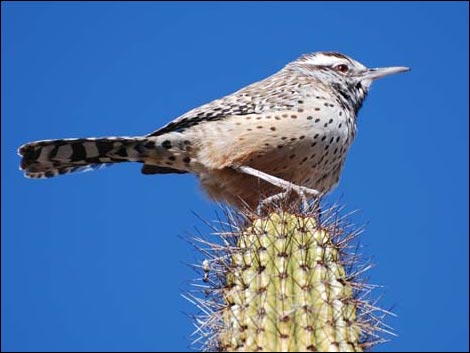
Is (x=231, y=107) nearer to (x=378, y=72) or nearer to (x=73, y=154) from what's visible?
(x=73, y=154)

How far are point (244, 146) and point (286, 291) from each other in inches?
62.8

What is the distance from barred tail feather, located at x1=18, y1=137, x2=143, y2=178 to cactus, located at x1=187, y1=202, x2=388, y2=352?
1.43m

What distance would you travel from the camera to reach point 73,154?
390cm

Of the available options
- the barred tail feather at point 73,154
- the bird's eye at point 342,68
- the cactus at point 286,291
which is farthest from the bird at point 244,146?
the cactus at point 286,291

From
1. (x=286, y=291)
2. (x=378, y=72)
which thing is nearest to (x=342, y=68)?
(x=378, y=72)

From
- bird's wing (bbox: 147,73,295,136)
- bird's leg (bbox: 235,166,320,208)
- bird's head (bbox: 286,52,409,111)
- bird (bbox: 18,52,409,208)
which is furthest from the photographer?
bird's head (bbox: 286,52,409,111)

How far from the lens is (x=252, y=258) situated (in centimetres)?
235

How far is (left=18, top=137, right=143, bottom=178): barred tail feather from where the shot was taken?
3.84 m

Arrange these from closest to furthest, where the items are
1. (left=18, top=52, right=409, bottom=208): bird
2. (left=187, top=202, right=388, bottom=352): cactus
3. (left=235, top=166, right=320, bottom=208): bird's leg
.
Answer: (left=187, top=202, right=388, bottom=352): cactus, (left=235, top=166, right=320, bottom=208): bird's leg, (left=18, top=52, right=409, bottom=208): bird

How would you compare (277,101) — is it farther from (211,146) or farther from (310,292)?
(310,292)

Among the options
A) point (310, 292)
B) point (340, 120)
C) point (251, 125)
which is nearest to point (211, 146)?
point (251, 125)

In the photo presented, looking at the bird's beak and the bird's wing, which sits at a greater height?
the bird's beak

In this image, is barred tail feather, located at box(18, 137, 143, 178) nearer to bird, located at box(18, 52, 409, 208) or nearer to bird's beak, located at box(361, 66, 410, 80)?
bird, located at box(18, 52, 409, 208)

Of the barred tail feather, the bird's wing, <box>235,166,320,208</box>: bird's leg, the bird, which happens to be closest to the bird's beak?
the bird
